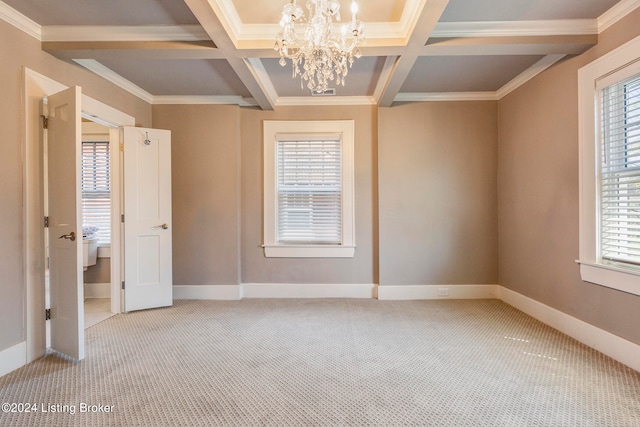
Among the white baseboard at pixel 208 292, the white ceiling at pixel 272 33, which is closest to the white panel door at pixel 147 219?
the white baseboard at pixel 208 292

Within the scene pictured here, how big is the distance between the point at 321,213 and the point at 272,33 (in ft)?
7.20

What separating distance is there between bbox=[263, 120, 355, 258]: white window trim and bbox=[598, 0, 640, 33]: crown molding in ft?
7.94

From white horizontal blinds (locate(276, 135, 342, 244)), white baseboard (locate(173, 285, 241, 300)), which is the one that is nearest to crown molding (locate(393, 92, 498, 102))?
white horizontal blinds (locate(276, 135, 342, 244))

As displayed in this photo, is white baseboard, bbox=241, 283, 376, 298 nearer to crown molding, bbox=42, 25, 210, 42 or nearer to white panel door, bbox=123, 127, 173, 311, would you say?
white panel door, bbox=123, 127, 173, 311

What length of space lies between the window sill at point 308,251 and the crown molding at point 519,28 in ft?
8.44

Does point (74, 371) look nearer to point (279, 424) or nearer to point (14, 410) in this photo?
point (14, 410)

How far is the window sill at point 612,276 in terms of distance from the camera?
83.0 inches

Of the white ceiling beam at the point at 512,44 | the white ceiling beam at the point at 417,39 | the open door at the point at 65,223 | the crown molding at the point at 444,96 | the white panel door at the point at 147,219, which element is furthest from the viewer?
the crown molding at the point at 444,96

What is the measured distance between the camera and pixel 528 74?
314 centimetres

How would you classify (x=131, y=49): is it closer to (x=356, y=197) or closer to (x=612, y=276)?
(x=356, y=197)

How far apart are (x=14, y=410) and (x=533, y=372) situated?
3.37 meters

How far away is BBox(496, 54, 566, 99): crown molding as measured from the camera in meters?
2.77

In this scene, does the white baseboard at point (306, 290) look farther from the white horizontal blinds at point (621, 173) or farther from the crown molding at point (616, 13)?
the crown molding at point (616, 13)

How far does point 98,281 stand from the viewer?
403 centimetres
